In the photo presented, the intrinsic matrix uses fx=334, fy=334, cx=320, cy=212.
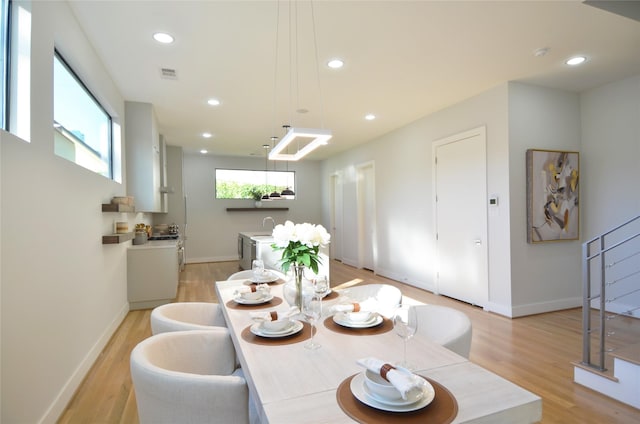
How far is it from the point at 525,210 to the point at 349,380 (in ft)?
12.4

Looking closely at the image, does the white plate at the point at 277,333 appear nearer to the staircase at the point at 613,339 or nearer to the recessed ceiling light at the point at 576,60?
the staircase at the point at 613,339

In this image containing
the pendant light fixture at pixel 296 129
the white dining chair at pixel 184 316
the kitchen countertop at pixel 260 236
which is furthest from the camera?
the kitchen countertop at pixel 260 236

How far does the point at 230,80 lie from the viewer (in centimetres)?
387

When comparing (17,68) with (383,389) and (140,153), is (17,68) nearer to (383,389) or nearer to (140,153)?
(383,389)

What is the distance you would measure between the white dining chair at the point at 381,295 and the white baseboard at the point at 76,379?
1.91m

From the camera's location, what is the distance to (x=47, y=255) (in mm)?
2086

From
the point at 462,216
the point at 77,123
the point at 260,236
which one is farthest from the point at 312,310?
the point at 260,236

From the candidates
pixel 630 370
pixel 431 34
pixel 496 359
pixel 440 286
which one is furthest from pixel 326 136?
pixel 440 286

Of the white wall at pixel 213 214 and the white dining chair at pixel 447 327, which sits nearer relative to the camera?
the white dining chair at pixel 447 327

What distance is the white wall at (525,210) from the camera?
394cm

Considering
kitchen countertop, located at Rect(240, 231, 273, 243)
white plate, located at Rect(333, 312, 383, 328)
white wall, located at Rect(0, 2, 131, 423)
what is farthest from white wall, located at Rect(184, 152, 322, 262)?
white plate, located at Rect(333, 312, 383, 328)

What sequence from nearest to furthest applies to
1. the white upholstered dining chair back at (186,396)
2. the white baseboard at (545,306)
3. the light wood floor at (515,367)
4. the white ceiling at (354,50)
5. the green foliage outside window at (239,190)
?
the white upholstered dining chair back at (186,396), the light wood floor at (515,367), the white ceiling at (354,50), the white baseboard at (545,306), the green foliage outside window at (239,190)

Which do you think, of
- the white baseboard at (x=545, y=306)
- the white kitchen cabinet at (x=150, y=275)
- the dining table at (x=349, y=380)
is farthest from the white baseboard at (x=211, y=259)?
the dining table at (x=349, y=380)

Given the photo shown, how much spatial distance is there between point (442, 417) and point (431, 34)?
9.72ft
